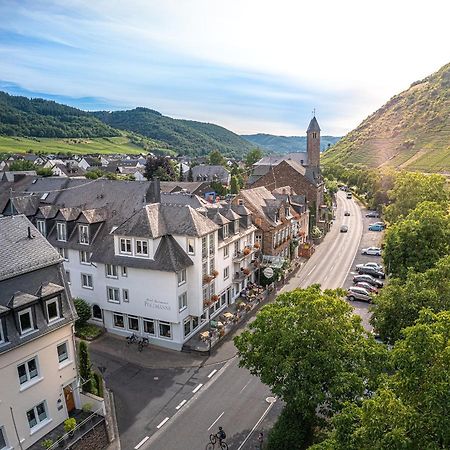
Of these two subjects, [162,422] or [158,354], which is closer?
[162,422]

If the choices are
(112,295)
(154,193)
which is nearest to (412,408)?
(112,295)

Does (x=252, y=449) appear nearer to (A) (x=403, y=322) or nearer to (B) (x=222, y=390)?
(B) (x=222, y=390)

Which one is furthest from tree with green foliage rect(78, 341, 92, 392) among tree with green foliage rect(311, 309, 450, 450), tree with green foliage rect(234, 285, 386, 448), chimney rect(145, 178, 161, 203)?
chimney rect(145, 178, 161, 203)

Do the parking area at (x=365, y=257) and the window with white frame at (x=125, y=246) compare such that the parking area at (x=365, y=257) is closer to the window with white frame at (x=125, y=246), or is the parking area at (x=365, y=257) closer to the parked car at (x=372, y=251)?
the parked car at (x=372, y=251)

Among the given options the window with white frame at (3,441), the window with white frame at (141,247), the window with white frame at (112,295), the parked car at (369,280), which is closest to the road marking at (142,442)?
the window with white frame at (3,441)

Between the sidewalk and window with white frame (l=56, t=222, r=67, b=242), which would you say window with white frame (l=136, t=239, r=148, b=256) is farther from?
window with white frame (l=56, t=222, r=67, b=242)

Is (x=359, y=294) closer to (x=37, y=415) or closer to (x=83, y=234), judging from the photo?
(x=83, y=234)

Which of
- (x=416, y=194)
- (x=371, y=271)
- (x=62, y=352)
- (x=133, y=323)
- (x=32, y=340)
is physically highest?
(x=416, y=194)

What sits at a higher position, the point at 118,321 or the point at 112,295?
the point at 112,295

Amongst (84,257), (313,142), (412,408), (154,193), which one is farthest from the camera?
(313,142)
